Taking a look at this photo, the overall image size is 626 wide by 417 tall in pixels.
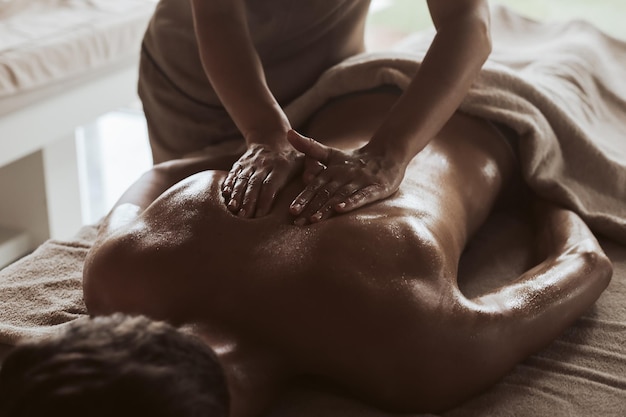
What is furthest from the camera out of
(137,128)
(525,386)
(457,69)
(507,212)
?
(137,128)

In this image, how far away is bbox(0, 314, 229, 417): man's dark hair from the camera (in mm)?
905

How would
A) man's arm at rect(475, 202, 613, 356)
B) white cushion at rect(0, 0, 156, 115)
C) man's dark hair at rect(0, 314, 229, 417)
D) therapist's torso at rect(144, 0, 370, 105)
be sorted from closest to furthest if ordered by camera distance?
man's dark hair at rect(0, 314, 229, 417) → man's arm at rect(475, 202, 613, 356) → therapist's torso at rect(144, 0, 370, 105) → white cushion at rect(0, 0, 156, 115)

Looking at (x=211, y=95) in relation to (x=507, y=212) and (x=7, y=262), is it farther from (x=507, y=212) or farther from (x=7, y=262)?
(x=7, y=262)

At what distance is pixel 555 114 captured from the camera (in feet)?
6.07

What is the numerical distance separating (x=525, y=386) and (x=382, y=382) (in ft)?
0.80

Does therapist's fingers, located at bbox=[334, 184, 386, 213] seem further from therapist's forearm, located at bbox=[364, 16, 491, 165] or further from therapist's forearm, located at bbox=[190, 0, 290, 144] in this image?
therapist's forearm, located at bbox=[190, 0, 290, 144]

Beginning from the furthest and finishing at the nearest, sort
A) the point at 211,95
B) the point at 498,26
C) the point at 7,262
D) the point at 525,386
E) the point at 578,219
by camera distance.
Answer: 1. the point at 7,262
2. the point at 498,26
3. the point at 211,95
4. the point at 578,219
5. the point at 525,386

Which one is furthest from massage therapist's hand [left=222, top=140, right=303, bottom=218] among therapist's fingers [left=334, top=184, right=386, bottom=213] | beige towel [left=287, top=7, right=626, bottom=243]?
beige towel [left=287, top=7, right=626, bottom=243]

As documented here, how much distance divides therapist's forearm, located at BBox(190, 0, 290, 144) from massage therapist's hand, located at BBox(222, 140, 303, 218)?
0.10 meters

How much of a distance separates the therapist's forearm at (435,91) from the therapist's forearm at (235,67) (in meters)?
0.21

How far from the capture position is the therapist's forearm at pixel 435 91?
1.48m

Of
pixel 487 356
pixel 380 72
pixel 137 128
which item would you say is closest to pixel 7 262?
pixel 137 128

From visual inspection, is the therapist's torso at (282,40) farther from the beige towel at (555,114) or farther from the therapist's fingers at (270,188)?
the therapist's fingers at (270,188)

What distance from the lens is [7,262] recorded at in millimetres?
3004
